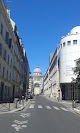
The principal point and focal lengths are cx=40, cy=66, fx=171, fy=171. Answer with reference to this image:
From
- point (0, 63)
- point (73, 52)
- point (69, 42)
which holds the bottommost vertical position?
point (0, 63)

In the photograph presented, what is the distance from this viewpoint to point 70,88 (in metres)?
53.7

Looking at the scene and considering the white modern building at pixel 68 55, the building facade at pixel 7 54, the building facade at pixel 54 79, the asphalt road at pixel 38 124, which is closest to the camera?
the asphalt road at pixel 38 124

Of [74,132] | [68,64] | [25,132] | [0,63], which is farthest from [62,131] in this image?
[68,64]

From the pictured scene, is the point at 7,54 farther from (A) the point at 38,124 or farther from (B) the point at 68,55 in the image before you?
(A) the point at 38,124

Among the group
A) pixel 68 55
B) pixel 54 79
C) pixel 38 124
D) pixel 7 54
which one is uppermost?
pixel 68 55

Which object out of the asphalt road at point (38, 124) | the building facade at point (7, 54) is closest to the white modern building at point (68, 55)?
the building facade at point (7, 54)

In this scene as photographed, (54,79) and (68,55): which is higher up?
(68,55)

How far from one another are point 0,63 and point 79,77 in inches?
562

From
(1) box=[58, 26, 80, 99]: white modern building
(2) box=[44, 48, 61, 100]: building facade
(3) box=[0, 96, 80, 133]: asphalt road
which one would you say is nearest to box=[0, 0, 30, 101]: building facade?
(2) box=[44, 48, 61, 100]: building facade

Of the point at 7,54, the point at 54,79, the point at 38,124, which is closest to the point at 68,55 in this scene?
the point at 54,79

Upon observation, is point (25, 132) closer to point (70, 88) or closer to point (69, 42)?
point (69, 42)

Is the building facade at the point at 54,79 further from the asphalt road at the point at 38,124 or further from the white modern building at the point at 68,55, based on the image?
the asphalt road at the point at 38,124

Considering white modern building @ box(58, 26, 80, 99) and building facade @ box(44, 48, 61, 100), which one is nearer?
white modern building @ box(58, 26, 80, 99)

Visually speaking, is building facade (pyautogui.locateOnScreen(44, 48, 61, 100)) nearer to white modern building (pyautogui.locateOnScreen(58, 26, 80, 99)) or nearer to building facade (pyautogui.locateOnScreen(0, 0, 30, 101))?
white modern building (pyautogui.locateOnScreen(58, 26, 80, 99))
